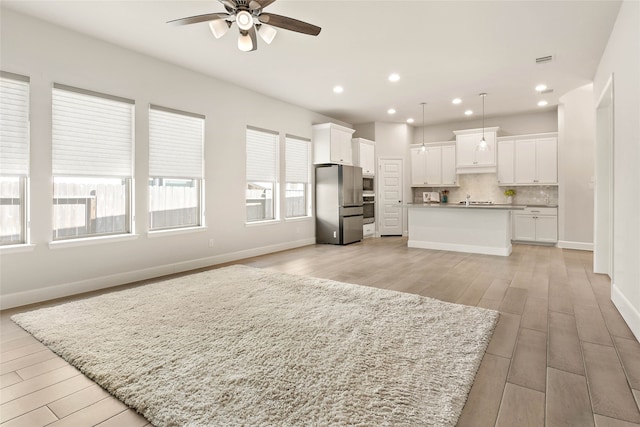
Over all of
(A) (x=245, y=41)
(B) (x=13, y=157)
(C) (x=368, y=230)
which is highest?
(A) (x=245, y=41)

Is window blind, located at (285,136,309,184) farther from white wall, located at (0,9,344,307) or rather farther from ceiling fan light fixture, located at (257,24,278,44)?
ceiling fan light fixture, located at (257,24,278,44)

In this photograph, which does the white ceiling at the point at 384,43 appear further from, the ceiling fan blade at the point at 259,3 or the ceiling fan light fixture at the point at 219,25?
the ceiling fan blade at the point at 259,3

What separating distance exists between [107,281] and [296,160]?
4153 mm

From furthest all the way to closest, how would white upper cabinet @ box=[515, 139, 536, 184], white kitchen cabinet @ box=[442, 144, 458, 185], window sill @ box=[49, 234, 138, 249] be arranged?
white kitchen cabinet @ box=[442, 144, 458, 185] → white upper cabinet @ box=[515, 139, 536, 184] → window sill @ box=[49, 234, 138, 249]

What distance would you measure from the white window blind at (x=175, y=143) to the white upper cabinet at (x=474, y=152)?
6.18 metres

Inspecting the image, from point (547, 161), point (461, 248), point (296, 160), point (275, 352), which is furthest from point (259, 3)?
point (547, 161)

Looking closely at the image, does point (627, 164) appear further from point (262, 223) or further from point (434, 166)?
point (434, 166)

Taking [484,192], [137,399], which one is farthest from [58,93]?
[484,192]

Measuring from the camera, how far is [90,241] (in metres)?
3.82

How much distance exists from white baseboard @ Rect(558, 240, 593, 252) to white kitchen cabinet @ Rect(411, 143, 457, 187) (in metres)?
2.68

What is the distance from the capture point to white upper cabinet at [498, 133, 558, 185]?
7.16 meters

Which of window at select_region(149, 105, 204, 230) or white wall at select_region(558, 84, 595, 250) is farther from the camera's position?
white wall at select_region(558, 84, 595, 250)

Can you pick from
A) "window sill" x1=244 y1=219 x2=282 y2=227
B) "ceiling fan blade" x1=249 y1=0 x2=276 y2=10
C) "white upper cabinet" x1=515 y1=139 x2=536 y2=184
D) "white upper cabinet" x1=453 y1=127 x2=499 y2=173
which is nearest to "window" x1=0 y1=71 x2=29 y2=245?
"ceiling fan blade" x1=249 y1=0 x2=276 y2=10

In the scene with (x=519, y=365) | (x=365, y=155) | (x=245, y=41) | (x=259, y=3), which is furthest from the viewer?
(x=365, y=155)
